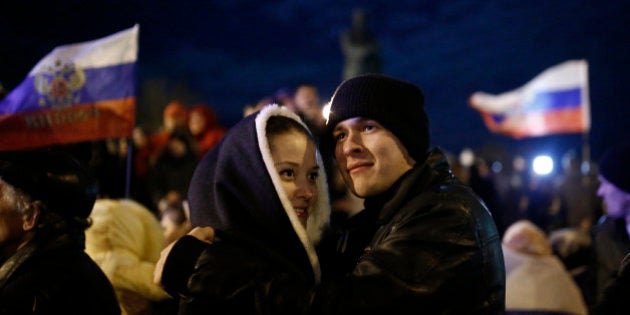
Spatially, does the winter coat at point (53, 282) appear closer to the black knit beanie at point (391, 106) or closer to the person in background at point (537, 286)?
the black knit beanie at point (391, 106)

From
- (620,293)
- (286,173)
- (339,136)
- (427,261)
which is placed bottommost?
(620,293)

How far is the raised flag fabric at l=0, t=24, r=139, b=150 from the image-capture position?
4.24 metres

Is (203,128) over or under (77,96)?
under

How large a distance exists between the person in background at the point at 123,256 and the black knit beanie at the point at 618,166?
356cm

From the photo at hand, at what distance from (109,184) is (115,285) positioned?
283cm

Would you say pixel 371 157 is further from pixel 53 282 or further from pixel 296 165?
pixel 53 282

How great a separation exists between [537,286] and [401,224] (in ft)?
8.06

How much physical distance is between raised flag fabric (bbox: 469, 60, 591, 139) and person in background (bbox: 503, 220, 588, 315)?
6224 millimetres

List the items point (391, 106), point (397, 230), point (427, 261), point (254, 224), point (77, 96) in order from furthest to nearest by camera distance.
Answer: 1. point (77, 96)
2. point (391, 106)
3. point (254, 224)
4. point (397, 230)
5. point (427, 261)

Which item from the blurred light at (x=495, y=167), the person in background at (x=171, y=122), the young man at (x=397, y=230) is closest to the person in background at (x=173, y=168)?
the person in background at (x=171, y=122)

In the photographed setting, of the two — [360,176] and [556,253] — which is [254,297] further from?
[556,253]

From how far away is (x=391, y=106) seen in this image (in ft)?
7.72

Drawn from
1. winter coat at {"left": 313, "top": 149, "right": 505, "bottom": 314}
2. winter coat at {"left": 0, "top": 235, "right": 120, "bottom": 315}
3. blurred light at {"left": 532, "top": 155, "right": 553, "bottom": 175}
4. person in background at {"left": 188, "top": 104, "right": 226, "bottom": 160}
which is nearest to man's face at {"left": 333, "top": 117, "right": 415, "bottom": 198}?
winter coat at {"left": 313, "top": 149, "right": 505, "bottom": 314}

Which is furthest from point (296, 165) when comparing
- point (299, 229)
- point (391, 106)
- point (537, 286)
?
point (537, 286)
